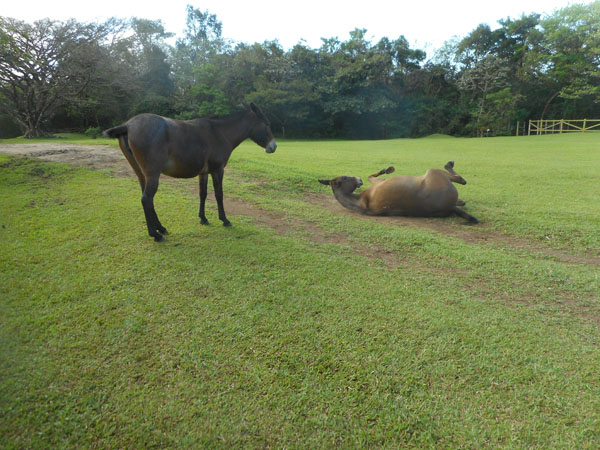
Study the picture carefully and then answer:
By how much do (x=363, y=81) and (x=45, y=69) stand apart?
94.5ft

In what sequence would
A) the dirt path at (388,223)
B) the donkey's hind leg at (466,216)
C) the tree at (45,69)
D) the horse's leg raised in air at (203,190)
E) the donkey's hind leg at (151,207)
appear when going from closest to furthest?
the donkey's hind leg at (151,207) < the dirt path at (388,223) < the horse's leg raised in air at (203,190) < the donkey's hind leg at (466,216) < the tree at (45,69)

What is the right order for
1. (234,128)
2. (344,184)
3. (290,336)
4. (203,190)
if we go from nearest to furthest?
(290,336), (203,190), (234,128), (344,184)

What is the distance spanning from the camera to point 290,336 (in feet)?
8.25

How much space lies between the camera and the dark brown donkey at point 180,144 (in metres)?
3.86

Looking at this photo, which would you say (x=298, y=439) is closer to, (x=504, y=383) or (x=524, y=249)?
(x=504, y=383)

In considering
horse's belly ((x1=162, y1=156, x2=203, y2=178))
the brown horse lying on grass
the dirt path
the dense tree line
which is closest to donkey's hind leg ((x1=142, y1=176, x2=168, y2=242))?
horse's belly ((x1=162, y1=156, x2=203, y2=178))

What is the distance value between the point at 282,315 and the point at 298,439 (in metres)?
1.05

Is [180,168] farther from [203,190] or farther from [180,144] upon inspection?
[203,190]

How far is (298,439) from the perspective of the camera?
1784mm

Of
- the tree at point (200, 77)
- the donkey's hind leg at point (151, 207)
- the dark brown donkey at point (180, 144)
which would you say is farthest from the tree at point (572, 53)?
the donkey's hind leg at point (151, 207)

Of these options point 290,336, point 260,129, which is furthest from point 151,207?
point 290,336

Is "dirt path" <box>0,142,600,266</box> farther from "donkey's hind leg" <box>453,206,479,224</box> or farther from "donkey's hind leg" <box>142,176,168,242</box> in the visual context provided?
"donkey's hind leg" <box>142,176,168,242</box>

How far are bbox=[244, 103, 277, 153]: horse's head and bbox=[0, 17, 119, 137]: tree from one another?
71.2 ft

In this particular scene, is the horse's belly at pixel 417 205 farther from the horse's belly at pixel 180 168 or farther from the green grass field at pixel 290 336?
the horse's belly at pixel 180 168
